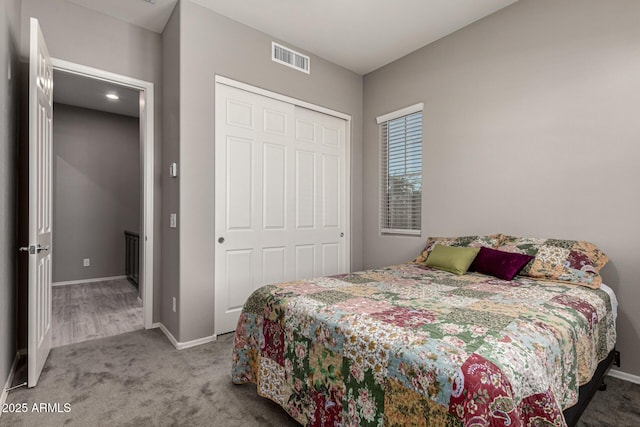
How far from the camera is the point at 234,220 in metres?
3.05

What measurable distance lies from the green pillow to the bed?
23 cm

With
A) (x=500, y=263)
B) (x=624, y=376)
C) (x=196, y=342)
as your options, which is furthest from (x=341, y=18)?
(x=624, y=376)

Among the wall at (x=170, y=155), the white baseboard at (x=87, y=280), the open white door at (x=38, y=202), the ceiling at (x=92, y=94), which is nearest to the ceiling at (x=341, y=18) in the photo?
the wall at (x=170, y=155)

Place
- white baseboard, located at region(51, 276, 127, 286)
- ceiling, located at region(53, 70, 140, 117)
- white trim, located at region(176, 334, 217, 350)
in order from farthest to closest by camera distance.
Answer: white baseboard, located at region(51, 276, 127, 286), ceiling, located at region(53, 70, 140, 117), white trim, located at region(176, 334, 217, 350)

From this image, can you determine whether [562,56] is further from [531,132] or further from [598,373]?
[598,373]

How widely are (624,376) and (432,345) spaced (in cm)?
212

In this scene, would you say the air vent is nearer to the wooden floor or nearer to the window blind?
the window blind

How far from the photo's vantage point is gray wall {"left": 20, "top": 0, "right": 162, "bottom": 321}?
8.55 feet

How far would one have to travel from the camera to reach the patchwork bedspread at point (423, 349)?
1.02 metres

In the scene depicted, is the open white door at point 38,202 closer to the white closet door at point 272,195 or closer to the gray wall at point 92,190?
the white closet door at point 272,195

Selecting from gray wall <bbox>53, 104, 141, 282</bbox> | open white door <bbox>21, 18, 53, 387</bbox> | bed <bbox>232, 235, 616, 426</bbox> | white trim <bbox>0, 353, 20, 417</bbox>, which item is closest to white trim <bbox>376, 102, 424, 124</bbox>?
bed <bbox>232, 235, 616, 426</bbox>

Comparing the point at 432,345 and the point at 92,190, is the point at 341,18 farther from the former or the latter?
the point at 92,190

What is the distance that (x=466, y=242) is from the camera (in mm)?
2838

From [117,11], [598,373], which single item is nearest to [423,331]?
[598,373]
